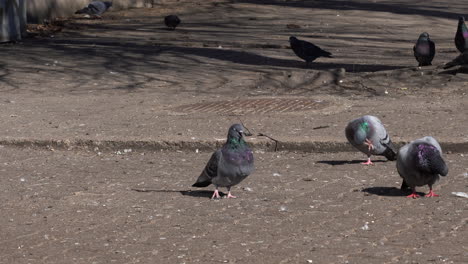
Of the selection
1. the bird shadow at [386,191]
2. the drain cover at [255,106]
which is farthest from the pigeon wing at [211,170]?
the drain cover at [255,106]

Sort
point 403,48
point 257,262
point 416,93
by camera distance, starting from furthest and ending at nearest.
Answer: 1. point 403,48
2. point 416,93
3. point 257,262

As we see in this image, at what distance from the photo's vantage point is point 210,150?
34.6 ft

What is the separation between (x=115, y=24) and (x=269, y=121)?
42.8 feet

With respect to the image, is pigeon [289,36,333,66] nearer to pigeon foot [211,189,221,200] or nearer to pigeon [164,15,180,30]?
pigeon [164,15,180,30]

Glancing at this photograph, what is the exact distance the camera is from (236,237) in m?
7.16

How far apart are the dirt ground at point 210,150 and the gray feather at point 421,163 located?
0.21 metres

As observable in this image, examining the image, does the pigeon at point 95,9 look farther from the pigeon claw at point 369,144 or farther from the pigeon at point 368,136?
the pigeon claw at point 369,144

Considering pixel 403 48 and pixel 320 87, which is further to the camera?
pixel 403 48

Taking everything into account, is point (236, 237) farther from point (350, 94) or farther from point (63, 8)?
point (63, 8)

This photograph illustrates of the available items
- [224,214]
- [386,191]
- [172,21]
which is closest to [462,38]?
[172,21]

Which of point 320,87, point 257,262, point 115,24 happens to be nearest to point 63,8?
point 115,24

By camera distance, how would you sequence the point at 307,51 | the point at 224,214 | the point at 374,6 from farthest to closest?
the point at 374,6
the point at 307,51
the point at 224,214

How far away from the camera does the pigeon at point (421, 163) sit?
792 cm

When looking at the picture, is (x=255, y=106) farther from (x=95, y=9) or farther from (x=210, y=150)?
(x=95, y=9)
